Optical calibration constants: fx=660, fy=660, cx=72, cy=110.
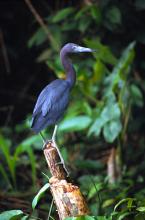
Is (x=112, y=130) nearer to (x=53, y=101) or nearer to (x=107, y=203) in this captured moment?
(x=107, y=203)

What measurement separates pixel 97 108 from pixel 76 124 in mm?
413

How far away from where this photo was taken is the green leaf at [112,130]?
19.4ft

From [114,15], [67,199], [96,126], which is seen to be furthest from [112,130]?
[67,199]

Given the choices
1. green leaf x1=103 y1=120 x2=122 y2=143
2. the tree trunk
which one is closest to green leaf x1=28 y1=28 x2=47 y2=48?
green leaf x1=103 y1=120 x2=122 y2=143

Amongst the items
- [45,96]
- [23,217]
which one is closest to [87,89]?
[45,96]

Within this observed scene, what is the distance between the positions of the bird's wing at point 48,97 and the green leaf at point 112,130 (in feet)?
4.93

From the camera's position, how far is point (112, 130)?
5938 millimetres

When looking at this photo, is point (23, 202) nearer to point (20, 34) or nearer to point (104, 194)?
point (104, 194)

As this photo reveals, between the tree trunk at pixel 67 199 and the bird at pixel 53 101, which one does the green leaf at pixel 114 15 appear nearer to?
the bird at pixel 53 101

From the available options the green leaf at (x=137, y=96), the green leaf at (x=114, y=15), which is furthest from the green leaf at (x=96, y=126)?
the green leaf at (x=114, y=15)

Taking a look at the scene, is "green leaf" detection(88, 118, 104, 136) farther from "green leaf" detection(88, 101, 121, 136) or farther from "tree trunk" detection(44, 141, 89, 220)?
"tree trunk" detection(44, 141, 89, 220)

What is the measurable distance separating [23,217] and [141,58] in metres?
3.65

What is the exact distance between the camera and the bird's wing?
4445mm

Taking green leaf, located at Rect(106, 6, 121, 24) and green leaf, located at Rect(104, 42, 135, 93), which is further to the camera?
green leaf, located at Rect(106, 6, 121, 24)
